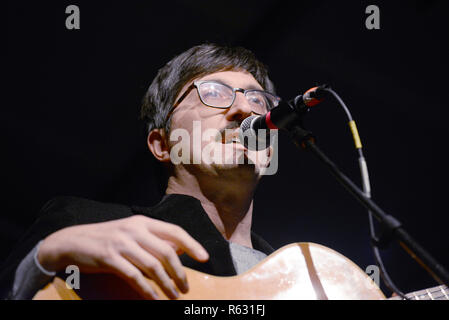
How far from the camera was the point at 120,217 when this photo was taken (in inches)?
49.4

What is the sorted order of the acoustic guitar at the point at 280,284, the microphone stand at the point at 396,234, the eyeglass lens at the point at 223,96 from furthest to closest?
the eyeglass lens at the point at 223,96 < the acoustic guitar at the point at 280,284 < the microphone stand at the point at 396,234

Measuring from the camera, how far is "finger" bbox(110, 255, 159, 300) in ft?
2.76

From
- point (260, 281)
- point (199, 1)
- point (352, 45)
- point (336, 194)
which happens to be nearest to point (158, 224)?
point (260, 281)

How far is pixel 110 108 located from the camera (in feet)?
9.53

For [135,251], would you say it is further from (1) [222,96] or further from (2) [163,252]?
(1) [222,96]

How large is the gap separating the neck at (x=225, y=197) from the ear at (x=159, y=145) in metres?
0.17

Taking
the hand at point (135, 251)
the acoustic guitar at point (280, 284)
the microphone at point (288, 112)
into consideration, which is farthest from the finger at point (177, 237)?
the microphone at point (288, 112)

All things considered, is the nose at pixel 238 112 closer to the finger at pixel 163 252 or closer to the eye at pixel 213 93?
the eye at pixel 213 93

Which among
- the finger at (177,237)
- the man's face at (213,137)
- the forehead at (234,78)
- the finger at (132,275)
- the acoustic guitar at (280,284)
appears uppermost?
the forehead at (234,78)

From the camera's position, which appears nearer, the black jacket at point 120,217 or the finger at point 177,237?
the finger at point 177,237

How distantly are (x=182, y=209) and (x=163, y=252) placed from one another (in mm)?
488

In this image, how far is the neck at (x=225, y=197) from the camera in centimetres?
147

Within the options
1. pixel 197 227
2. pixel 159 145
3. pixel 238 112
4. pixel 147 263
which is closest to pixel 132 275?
pixel 147 263

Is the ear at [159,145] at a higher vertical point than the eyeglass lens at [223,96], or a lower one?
lower
